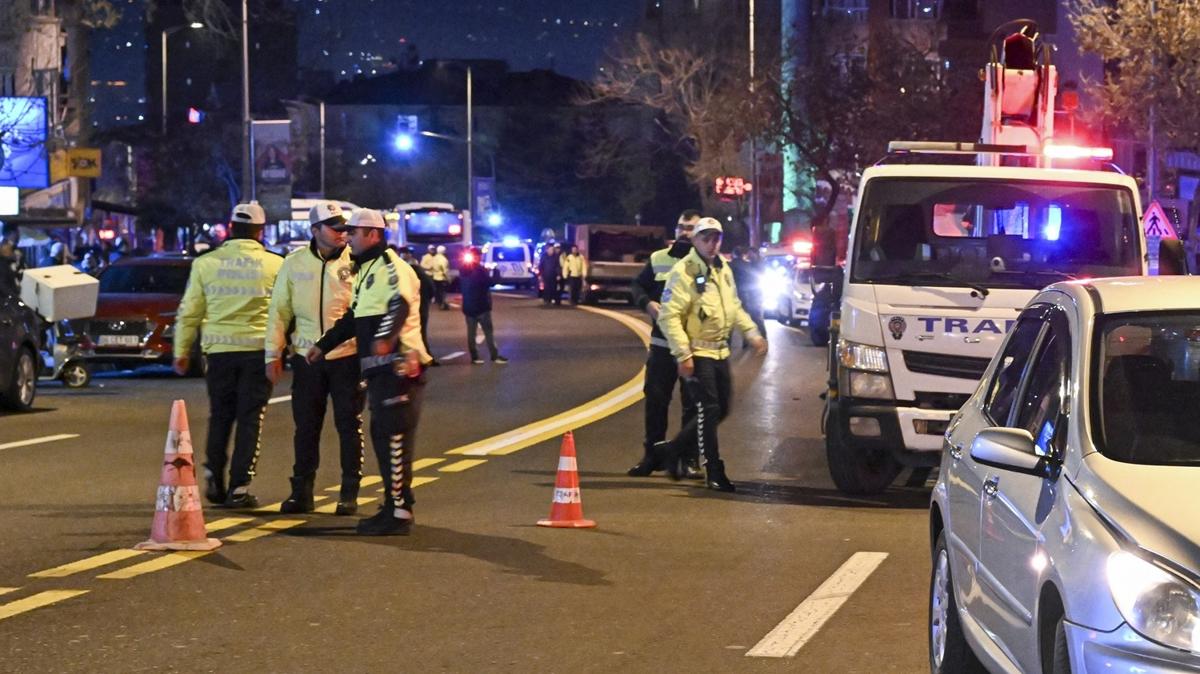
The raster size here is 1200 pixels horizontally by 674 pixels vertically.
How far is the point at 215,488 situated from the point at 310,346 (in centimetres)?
125

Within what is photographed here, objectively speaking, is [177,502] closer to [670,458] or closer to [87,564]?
[87,564]

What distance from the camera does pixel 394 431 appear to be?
1141 cm

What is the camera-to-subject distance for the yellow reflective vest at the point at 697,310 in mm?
13695

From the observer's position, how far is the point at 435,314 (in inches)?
1984

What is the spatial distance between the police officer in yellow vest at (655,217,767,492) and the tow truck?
74cm

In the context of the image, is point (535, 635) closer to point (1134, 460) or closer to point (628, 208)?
point (1134, 460)

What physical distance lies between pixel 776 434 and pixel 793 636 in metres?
9.71

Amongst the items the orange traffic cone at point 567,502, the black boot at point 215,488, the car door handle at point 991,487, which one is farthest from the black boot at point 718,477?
the car door handle at point 991,487

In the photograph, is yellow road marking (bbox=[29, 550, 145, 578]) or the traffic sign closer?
yellow road marking (bbox=[29, 550, 145, 578])

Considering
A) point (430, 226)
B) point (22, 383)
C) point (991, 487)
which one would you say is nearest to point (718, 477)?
point (991, 487)

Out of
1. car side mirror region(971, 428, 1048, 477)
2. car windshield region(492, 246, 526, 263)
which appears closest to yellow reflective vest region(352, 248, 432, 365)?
car side mirror region(971, 428, 1048, 477)

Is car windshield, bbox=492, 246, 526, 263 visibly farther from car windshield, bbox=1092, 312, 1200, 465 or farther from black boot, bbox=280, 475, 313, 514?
car windshield, bbox=1092, 312, 1200, 465

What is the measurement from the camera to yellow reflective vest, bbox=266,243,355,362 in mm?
12391

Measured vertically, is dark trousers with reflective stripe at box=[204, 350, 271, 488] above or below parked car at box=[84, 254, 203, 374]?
above
